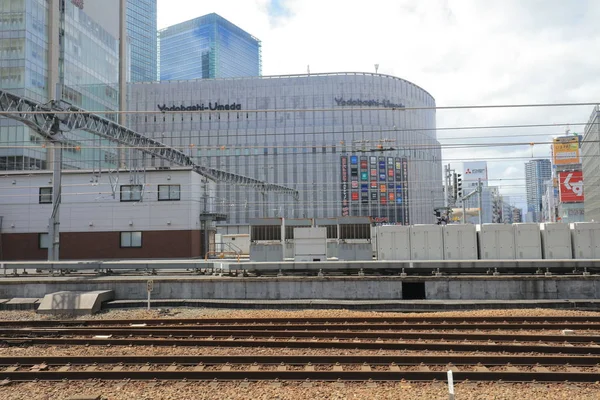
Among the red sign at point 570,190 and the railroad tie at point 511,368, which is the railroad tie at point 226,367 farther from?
the red sign at point 570,190

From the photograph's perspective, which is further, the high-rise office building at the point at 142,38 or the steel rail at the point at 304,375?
the high-rise office building at the point at 142,38

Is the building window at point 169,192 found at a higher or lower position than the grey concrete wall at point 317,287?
higher

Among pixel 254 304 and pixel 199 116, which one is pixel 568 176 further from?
pixel 254 304

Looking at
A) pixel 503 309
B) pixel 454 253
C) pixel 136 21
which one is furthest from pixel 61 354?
pixel 136 21

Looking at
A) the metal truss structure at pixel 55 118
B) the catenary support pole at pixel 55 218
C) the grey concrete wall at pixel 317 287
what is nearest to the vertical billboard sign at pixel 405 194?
the metal truss structure at pixel 55 118

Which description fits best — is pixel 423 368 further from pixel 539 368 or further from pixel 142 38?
pixel 142 38

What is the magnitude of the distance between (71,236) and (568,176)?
87.7 m

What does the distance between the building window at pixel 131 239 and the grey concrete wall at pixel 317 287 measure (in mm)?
11868

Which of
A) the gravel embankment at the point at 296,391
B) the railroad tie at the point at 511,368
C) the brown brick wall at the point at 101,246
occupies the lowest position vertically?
the gravel embankment at the point at 296,391

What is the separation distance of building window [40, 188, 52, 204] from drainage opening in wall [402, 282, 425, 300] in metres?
27.2

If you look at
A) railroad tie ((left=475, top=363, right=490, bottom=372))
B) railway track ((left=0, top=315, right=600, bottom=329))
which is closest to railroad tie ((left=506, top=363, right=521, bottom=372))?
railroad tie ((left=475, top=363, right=490, bottom=372))

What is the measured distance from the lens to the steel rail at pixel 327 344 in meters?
11.3

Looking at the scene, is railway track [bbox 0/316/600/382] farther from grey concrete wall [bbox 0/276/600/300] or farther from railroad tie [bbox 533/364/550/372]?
grey concrete wall [bbox 0/276/600/300]

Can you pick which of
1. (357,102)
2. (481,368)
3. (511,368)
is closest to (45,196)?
(481,368)
